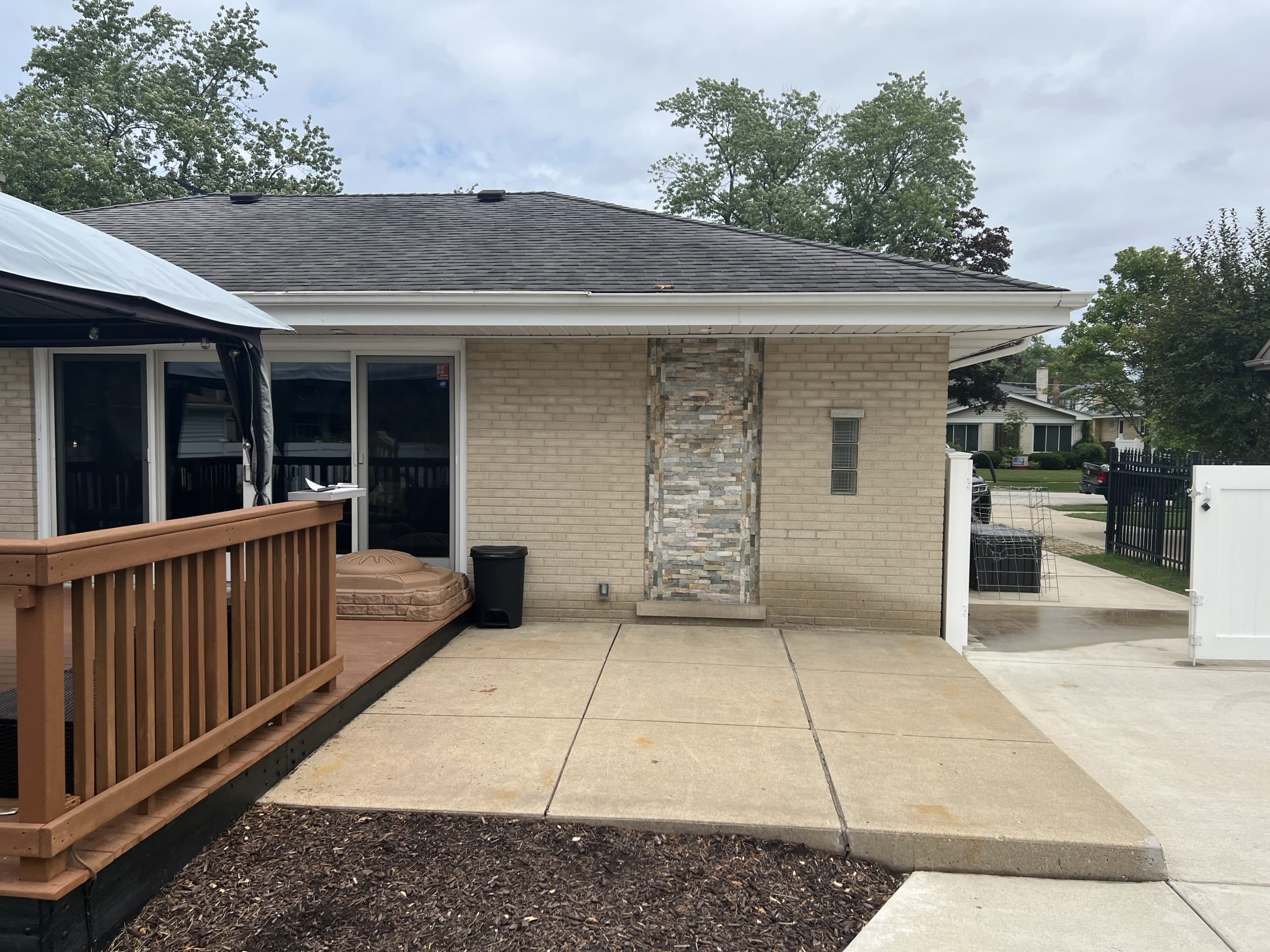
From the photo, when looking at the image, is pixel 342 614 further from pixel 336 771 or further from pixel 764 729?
pixel 764 729

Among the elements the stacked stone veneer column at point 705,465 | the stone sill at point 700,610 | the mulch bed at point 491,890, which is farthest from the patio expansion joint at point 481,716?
the stacked stone veneer column at point 705,465

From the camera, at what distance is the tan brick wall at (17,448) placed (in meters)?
7.18

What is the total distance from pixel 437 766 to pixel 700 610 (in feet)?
11.4

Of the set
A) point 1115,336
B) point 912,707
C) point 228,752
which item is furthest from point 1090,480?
point 228,752

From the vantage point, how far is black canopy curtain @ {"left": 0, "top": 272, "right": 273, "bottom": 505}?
443cm

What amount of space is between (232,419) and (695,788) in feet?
18.7

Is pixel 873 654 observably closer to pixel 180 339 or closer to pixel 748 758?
pixel 748 758

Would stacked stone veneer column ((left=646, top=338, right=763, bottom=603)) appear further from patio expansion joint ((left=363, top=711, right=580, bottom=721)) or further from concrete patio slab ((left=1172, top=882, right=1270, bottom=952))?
concrete patio slab ((left=1172, top=882, right=1270, bottom=952))

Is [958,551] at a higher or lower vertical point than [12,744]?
higher

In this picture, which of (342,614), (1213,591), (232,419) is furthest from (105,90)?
(1213,591)

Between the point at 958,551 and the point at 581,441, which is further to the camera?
the point at 581,441

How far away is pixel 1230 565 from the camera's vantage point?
6.42 m

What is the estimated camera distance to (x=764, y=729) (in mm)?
4648

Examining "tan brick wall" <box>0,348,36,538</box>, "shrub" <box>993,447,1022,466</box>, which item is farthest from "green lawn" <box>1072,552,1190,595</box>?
"shrub" <box>993,447,1022,466</box>
